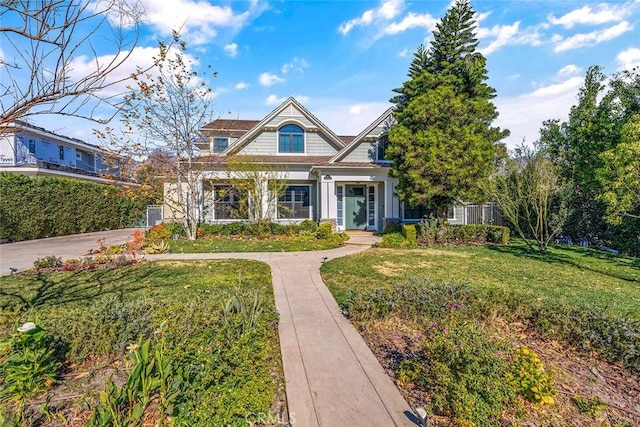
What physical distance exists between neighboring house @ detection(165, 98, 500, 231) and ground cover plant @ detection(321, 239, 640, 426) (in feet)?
30.0

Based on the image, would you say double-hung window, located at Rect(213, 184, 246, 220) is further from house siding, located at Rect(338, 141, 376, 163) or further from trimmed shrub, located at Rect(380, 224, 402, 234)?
trimmed shrub, located at Rect(380, 224, 402, 234)

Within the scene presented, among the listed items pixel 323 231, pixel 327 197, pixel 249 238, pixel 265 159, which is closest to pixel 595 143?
pixel 327 197

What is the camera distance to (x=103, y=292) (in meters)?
6.13

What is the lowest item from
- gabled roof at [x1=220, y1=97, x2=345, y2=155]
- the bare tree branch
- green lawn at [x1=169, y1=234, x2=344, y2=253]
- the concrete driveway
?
the concrete driveway

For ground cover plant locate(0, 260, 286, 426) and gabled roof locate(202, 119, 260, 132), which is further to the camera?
gabled roof locate(202, 119, 260, 132)

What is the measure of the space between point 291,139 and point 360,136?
171 inches

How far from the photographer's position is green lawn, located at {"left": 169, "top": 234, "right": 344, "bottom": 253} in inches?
452

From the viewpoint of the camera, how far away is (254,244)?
12523 mm

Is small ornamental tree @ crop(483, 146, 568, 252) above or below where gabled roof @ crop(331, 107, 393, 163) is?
below

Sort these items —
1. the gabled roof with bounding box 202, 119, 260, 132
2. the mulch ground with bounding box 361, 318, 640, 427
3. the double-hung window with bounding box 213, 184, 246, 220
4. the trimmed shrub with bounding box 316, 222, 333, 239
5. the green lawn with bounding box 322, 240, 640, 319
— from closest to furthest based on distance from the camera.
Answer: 1. the mulch ground with bounding box 361, 318, 640, 427
2. the green lawn with bounding box 322, 240, 640, 319
3. the trimmed shrub with bounding box 316, 222, 333, 239
4. the double-hung window with bounding box 213, 184, 246, 220
5. the gabled roof with bounding box 202, 119, 260, 132

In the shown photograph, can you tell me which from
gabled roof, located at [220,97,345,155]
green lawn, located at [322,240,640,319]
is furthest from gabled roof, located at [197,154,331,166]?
green lawn, located at [322,240,640,319]

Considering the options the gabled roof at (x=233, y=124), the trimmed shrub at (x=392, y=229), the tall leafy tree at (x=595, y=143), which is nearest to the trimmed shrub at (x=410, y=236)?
the trimmed shrub at (x=392, y=229)

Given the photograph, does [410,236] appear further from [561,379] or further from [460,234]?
Answer: [561,379]

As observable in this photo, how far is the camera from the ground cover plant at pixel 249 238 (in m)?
11.7
